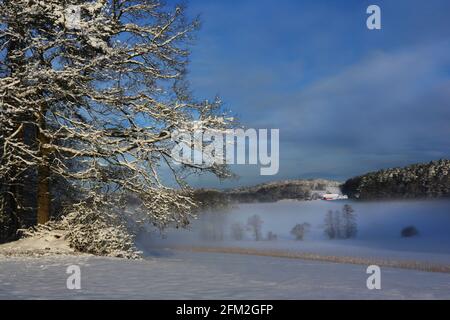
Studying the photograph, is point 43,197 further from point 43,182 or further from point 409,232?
point 409,232

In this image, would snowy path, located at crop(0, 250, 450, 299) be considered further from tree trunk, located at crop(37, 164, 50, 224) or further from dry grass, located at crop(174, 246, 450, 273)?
tree trunk, located at crop(37, 164, 50, 224)

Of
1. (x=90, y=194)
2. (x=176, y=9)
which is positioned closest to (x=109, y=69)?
(x=176, y=9)

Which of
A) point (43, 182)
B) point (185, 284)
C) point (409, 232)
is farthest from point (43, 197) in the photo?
point (409, 232)

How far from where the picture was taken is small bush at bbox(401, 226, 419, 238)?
3497 centimetres

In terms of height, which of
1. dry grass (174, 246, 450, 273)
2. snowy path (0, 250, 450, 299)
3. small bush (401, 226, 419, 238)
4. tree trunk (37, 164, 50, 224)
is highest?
tree trunk (37, 164, 50, 224)

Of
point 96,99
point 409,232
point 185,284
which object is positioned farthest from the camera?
point 409,232

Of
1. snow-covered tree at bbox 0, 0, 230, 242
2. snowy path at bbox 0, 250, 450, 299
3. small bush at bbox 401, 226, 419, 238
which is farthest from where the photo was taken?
small bush at bbox 401, 226, 419, 238

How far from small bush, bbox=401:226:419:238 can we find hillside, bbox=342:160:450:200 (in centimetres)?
857

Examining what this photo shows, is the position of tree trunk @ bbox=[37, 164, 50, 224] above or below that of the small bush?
above

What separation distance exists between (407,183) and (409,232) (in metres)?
13.5

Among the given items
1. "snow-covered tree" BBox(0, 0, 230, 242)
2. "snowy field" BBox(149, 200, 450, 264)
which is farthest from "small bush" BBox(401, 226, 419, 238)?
"snow-covered tree" BBox(0, 0, 230, 242)

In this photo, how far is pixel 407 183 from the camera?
157ft

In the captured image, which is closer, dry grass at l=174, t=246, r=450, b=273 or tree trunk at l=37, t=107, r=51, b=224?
dry grass at l=174, t=246, r=450, b=273
